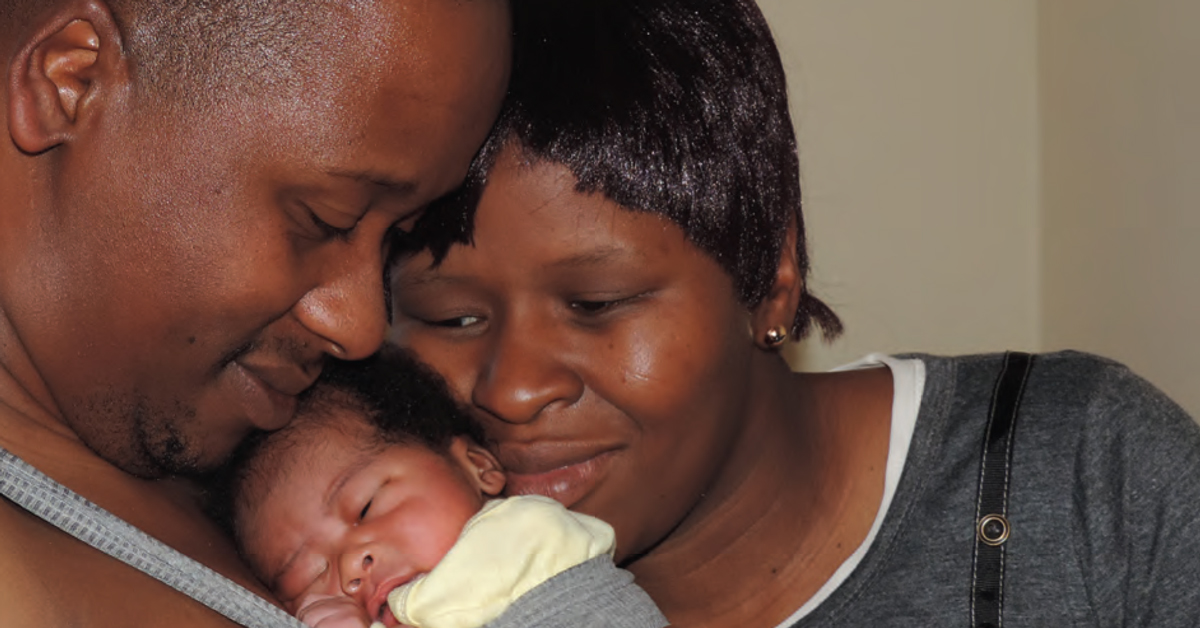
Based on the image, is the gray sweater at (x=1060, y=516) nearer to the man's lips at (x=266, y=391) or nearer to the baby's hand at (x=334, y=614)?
the baby's hand at (x=334, y=614)

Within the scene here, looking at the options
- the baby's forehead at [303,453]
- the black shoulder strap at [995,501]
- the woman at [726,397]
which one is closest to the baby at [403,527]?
the baby's forehead at [303,453]

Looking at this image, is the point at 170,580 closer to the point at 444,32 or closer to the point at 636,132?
the point at 444,32

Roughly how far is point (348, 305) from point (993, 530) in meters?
0.94

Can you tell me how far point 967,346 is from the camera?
10.1 feet

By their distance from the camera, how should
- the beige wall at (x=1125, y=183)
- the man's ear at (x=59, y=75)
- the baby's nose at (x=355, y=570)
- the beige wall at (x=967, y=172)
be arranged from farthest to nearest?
the beige wall at (x=967, y=172) < the beige wall at (x=1125, y=183) < the baby's nose at (x=355, y=570) < the man's ear at (x=59, y=75)

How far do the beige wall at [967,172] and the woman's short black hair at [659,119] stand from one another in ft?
3.33

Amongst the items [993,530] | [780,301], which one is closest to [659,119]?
[780,301]

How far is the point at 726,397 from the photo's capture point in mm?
1905

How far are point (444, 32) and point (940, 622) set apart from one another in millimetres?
987

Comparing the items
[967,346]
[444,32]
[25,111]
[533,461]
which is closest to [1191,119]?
[967,346]

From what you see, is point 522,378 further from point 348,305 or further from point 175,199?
point 175,199

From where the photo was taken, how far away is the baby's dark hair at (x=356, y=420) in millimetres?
1638

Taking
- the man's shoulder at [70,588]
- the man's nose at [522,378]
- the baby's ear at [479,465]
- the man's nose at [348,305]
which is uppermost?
the man's nose at [348,305]

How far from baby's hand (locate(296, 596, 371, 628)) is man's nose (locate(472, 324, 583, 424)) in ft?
0.97
